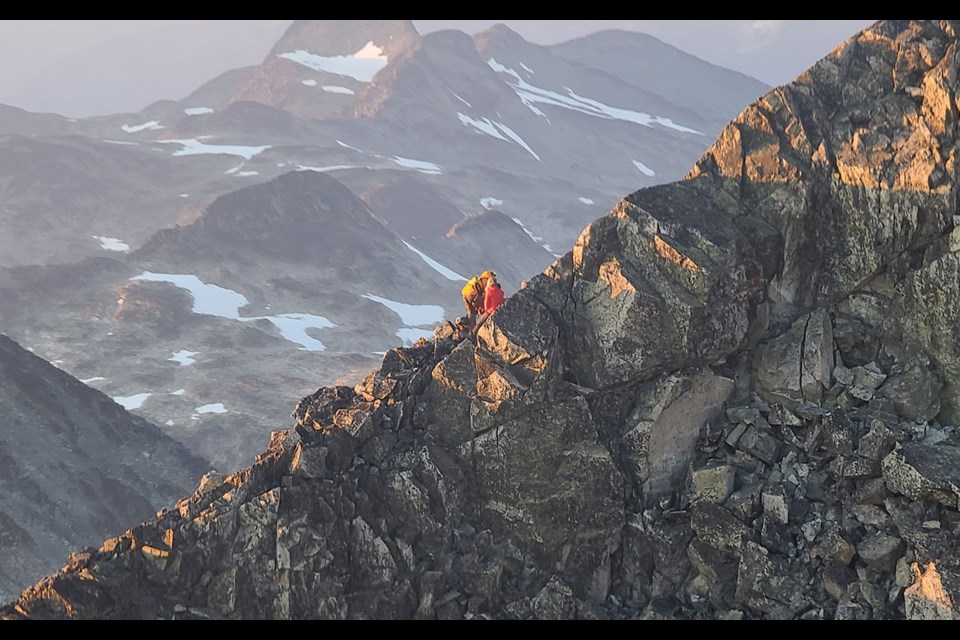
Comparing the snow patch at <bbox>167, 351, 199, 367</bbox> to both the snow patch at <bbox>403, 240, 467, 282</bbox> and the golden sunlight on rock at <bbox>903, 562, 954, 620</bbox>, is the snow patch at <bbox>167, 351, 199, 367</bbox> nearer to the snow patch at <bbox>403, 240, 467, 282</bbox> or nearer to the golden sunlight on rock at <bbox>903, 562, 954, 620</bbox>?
the snow patch at <bbox>403, 240, 467, 282</bbox>

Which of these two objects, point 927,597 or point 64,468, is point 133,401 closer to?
point 64,468

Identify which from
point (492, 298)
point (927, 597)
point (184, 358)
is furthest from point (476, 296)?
point (184, 358)

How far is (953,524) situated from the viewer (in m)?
16.7

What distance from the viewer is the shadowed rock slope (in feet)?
126

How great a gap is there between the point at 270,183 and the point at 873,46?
110 metres

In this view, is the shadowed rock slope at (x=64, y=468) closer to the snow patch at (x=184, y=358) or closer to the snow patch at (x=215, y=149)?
the snow patch at (x=184, y=358)

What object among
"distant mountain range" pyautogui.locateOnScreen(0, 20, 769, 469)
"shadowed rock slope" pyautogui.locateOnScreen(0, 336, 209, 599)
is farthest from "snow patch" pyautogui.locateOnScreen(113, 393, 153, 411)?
"shadowed rock slope" pyautogui.locateOnScreen(0, 336, 209, 599)

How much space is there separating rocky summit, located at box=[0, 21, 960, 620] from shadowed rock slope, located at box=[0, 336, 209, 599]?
918 inches

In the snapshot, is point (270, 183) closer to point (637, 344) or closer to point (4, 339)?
point (4, 339)

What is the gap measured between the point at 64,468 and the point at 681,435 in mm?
36357

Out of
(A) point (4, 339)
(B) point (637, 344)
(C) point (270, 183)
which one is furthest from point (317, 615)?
(C) point (270, 183)

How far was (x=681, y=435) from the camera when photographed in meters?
19.8

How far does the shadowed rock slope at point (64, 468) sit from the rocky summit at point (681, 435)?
23327 millimetres

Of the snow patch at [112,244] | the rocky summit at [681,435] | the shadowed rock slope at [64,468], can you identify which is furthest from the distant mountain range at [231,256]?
the rocky summit at [681,435]
